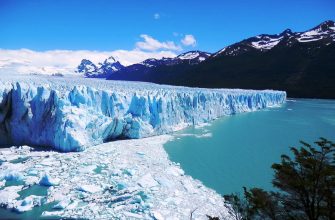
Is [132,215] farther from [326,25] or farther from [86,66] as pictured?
[86,66]

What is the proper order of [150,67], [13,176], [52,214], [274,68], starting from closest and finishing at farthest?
[52,214] → [13,176] → [274,68] → [150,67]

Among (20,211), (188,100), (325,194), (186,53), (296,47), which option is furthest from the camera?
(186,53)

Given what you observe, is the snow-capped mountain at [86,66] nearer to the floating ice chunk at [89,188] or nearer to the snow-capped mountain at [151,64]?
the snow-capped mountain at [151,64]

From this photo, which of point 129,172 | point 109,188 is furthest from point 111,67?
point 109,188

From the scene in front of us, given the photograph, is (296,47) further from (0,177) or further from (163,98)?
(0,177)

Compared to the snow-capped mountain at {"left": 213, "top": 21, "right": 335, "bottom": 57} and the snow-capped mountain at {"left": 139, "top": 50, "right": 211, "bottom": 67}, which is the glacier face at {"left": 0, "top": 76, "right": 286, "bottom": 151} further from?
the snow-capped mountain at {"left": 139, "top": 50, "right": 211, "bottom": 67}

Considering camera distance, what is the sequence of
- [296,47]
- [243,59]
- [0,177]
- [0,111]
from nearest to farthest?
1. [0,177]
2. [0,111]
3. [296,47]
4. [243,59]

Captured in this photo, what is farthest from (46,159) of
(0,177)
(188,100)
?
(188,100)
